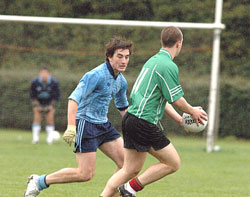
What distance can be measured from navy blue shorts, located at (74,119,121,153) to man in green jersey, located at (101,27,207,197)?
516mm

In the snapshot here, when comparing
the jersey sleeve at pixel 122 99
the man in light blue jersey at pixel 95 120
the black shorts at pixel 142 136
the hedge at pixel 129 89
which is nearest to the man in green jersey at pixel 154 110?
the black shorts at pixel 142 136

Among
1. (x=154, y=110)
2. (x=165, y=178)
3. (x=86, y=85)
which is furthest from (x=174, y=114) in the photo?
(x=165, y=178)

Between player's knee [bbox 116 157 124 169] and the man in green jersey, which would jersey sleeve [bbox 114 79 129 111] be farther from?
the man in green jersey

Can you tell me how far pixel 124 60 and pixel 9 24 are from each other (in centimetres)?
843

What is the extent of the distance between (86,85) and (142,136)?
84 cm

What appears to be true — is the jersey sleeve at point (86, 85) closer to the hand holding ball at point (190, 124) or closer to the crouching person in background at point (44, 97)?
the hand holding ball at point (190, 124)

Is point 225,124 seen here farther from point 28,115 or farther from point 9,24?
point 9,24

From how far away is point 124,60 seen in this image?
6.44 m

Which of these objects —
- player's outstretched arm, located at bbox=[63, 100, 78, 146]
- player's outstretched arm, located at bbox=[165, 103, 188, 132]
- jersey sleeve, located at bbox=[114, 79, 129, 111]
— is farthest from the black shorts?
jersey sleeve, located at bbox=[114, 79, 129, 111]

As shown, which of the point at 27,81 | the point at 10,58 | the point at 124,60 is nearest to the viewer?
the point at 124,60

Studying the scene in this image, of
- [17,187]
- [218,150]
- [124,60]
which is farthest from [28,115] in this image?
[124,60]

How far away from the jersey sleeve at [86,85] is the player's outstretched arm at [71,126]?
0.11 meters

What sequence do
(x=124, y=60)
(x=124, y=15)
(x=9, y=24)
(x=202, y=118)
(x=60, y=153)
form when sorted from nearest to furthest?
(x=202, y=118) < (x=124, y=60) < (x=60, y=153) < (x=9, y=24) < (x=124, y=15)

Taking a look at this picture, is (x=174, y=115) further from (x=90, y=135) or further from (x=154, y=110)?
(x=90, y=135)
